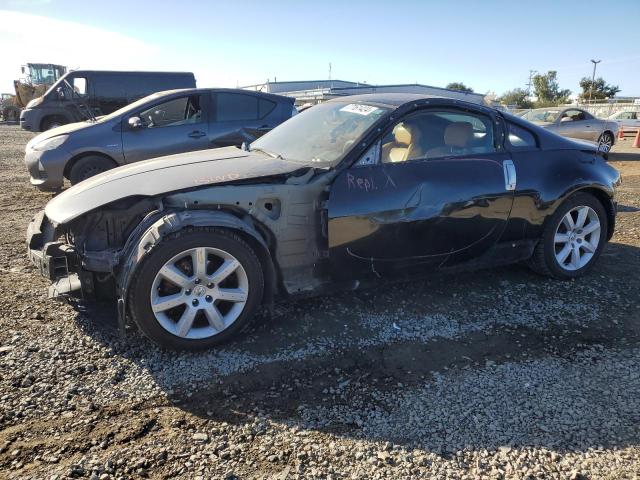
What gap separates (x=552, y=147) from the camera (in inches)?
166

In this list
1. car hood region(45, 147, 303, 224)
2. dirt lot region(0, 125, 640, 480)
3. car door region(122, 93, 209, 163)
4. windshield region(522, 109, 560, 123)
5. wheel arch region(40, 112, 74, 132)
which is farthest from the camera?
windshield region(522, 109, 560, 123)

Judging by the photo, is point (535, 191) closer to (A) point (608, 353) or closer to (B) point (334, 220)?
(A) point (608, 353)

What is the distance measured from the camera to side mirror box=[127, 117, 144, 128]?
679 centimetres

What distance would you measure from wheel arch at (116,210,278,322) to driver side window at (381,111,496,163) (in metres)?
1.13

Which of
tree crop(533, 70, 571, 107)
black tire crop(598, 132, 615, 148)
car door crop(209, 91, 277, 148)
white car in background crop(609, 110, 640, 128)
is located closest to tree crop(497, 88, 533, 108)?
tree crop(533, 70, 571, 107)

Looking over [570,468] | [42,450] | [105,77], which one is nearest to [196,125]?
[42,450]

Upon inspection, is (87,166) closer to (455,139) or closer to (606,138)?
(455,139)

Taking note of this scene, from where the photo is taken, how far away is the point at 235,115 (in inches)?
292

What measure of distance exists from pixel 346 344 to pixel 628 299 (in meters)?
2.51

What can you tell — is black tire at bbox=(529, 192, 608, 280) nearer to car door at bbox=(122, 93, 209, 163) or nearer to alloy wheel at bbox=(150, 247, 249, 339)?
alloy wheel at bbox=(150, 247, 249, 339)

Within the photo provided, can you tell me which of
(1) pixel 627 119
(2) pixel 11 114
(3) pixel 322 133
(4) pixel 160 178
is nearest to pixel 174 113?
(3) pixel 322 133

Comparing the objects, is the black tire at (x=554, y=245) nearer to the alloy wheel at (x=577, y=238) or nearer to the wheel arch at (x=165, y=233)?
the alloy wheel at (x=577, y=238)

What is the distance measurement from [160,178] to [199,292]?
0.84m

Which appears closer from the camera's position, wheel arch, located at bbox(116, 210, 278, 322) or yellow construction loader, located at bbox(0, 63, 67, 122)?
wheel arch, located at bbox(116, 210, 278, 322)
